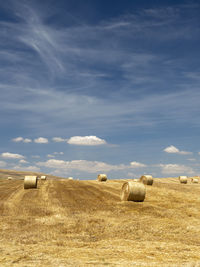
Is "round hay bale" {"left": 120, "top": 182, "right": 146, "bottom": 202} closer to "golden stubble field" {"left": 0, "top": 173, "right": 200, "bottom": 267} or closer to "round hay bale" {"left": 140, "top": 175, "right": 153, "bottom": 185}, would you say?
"golden stubble field" {"left": 0, "top": 173, "right": 200, "bottom": 267}

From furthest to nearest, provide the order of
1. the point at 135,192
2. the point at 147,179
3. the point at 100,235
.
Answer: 1. the point at 147,179
2. the point at 135,192
3. the point at 100,235

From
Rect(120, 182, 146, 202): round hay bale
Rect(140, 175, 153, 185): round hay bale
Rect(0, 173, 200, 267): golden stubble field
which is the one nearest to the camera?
Rect(0, 173, 200, 267): golden stubble field

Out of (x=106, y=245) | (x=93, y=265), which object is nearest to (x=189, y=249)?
(x=106, y=245)

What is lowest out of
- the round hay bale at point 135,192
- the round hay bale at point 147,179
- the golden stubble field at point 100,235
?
the golden stubble field at point 100,235

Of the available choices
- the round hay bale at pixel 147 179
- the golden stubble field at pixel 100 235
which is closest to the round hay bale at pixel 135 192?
the golden stubble field at pixel 100 235

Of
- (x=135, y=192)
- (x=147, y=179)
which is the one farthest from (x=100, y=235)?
(x=147, y=179)

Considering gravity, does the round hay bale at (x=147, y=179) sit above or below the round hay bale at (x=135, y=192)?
above

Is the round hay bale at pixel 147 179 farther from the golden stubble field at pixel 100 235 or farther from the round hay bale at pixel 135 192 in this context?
the golden stubble field at pixel 100 235

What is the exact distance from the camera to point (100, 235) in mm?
12281

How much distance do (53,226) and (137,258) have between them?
6.02 m

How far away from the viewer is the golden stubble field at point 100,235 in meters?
8.89

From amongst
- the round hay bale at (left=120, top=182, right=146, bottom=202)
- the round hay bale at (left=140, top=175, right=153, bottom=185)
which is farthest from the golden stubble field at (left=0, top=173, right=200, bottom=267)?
the round hay bale at (left=140, top=175, right=153, bottom=185)

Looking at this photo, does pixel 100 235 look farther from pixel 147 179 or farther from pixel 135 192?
pixel 147 179

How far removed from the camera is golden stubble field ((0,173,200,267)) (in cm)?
889
